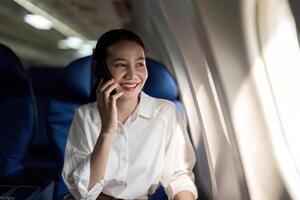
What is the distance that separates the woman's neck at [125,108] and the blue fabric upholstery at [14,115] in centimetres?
62

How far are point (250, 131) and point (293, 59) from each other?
0.75ft

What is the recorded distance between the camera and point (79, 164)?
1.44 meters

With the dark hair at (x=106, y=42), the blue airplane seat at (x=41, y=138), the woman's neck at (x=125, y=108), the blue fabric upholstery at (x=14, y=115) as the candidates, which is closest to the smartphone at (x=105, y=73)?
the dark hair at (x=106, y=42)

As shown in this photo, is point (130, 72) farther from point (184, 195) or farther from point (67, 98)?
point (67, 98)

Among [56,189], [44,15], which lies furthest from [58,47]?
[56,189]

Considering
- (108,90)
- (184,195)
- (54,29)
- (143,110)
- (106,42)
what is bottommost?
(184,195)

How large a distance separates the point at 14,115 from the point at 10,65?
0.72 ft

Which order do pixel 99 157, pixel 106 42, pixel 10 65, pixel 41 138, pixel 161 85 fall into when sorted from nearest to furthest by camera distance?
pixel 99 157, pixel 106 42, pixel 161 85, pixel 10 65, pixel 41 138

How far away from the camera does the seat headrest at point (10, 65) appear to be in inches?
79.6

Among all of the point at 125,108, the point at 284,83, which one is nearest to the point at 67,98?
the point at 125,108

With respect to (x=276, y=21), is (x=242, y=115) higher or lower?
lower

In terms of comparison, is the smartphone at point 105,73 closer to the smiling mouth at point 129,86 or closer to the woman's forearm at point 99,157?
the smiling mouth at point 129,86

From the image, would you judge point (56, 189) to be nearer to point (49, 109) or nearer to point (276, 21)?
point (49, 109)

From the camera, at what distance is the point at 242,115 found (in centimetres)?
129
